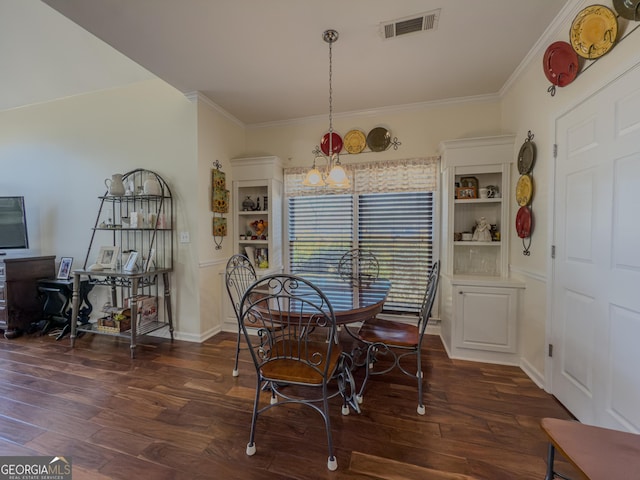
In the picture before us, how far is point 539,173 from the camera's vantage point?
220 cm

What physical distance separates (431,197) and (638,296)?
2021 millimetres

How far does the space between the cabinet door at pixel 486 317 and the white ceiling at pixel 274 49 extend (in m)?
2.07

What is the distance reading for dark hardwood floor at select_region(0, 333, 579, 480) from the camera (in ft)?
4.50

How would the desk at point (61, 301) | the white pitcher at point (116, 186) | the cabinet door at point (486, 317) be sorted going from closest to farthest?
A: the cabinet door at point (486, 317) → the white pitcher at point (116, 186) → the desk at point (61, 301)

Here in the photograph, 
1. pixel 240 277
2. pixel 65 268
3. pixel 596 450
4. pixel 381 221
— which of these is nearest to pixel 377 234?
pixel 381 221

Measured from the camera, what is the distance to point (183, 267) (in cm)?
299

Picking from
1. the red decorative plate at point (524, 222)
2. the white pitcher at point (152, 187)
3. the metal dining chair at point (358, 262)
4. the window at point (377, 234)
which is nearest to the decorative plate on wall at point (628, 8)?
the red decorative plate at point (524, 222)

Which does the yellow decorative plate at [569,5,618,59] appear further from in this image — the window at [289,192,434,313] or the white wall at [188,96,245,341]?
the white wall at [188,96,245,341]

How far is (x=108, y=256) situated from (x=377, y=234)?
3.16 meters

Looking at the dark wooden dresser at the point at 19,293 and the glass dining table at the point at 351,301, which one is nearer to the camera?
the glass dining table at the point at 351,301

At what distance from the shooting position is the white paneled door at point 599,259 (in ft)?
4.45

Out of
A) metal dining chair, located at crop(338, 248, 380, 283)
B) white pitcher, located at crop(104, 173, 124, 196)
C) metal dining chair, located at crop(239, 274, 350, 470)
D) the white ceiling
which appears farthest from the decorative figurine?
white pitcher, located at crop(104, 173, 124, 196)

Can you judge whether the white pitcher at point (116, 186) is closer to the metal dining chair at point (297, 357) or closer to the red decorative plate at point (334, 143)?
the metal dining chair at point (297, 357)

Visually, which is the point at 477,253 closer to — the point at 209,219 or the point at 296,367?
Answer: the point at 296,367
